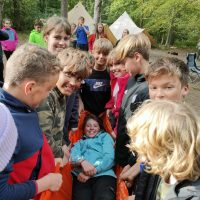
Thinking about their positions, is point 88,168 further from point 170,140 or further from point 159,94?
point 170,140

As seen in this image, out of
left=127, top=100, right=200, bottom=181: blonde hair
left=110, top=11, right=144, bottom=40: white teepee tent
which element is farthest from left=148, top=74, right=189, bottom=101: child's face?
left=110, top=11, right=144, bottom=40: white teepee tent

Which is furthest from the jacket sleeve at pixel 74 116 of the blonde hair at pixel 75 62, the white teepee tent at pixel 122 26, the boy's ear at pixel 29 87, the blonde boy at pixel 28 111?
the white teepee tent at pixel 122 26

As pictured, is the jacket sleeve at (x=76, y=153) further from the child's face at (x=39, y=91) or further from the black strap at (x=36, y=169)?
the child's face at (x=39, y=91)

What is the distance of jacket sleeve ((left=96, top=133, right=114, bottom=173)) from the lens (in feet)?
9.66

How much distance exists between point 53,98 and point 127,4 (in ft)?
105

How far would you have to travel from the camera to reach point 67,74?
99.4 inches

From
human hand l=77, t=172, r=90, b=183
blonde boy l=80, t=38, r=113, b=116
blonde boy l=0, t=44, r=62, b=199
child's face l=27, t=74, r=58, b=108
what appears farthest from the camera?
blonde boy l=80, t=38, r=113, b=116

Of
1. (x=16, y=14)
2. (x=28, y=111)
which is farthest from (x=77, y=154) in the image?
(x=16, y=14)

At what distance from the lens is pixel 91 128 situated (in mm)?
3451

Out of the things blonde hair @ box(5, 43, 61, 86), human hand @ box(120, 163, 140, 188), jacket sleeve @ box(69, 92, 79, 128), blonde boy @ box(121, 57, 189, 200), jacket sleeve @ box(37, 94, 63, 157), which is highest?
blonde hair @ box(5, 43, 61, 86)

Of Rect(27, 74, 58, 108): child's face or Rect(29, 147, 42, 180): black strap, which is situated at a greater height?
Rect(27, 74, 58, 108): child's face

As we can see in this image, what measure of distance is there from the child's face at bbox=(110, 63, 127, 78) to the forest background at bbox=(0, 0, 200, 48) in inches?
846

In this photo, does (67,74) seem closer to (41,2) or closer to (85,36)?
(85,36)

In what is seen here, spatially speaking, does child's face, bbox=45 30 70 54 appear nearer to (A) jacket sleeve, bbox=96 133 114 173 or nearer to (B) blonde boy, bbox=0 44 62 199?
(A) jacket sleeve, bbox=96 133 114 173
